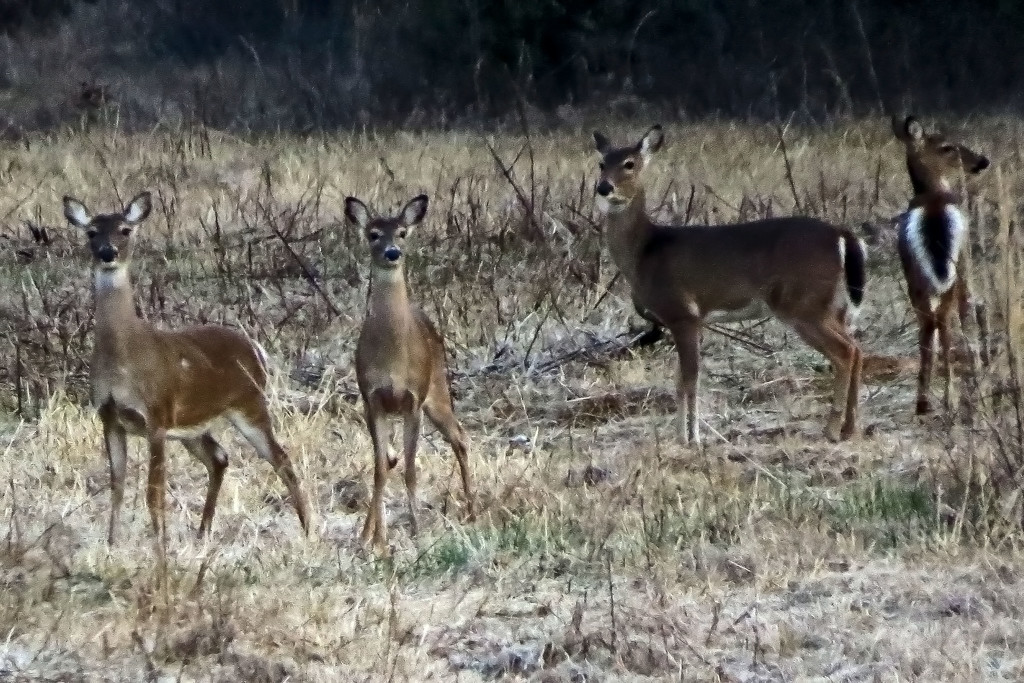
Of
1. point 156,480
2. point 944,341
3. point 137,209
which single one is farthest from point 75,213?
point 944,341

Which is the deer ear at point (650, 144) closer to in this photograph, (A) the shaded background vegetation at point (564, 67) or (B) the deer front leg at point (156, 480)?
(B) the deer front leg at point (156, 480)

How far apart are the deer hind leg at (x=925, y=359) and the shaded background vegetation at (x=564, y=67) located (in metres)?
12.0

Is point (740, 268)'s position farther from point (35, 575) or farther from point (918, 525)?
point (35, 575)

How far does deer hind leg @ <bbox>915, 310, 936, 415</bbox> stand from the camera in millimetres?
7828

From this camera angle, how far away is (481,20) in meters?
23.7

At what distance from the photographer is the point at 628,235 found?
876 centimetres

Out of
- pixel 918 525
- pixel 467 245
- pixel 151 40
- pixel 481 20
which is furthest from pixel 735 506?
pixel 151 40

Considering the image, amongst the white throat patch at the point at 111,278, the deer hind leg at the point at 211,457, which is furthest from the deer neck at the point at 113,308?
the deer hind leg at the point at 211,457

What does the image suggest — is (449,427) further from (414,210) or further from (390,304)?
(414,210)

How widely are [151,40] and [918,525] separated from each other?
2604 cm

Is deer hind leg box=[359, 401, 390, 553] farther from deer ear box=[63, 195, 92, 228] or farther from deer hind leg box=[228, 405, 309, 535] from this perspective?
deer ear box=[63, 195, 92, 228]

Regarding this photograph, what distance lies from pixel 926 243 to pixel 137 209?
359cm

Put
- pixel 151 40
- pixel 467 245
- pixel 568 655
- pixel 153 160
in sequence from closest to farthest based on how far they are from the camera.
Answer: pixel 568 655 → pixel 467 245 → pixel 153 160 → pixel 151 40

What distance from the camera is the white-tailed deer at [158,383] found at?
6.04 metres
